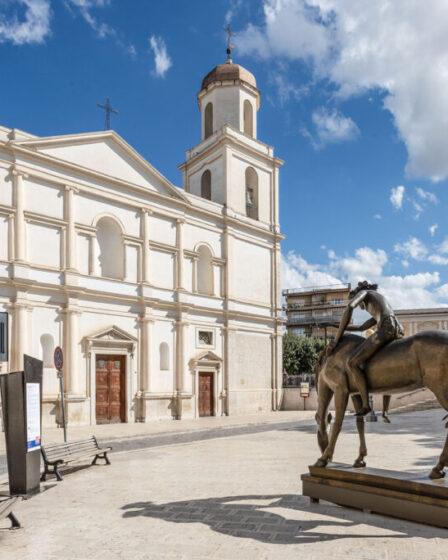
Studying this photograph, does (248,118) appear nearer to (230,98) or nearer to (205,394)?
(230,98)

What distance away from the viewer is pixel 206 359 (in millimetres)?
28672

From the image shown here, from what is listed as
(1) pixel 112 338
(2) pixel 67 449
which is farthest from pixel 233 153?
(2) pixel 67 449

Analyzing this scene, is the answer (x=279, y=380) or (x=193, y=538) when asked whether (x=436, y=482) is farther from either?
(x=279, y=380)

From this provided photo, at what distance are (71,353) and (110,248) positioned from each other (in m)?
5.61

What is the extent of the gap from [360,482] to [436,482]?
106 cm

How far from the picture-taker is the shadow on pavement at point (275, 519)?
21.0 ft

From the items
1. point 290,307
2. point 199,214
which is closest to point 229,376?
point 199,214

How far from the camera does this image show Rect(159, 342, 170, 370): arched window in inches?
1062

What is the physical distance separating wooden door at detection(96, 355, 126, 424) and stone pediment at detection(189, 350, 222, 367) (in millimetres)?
4186

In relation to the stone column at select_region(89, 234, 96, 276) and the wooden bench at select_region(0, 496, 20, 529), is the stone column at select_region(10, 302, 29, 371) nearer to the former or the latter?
the stone column at select_region(89, 234, 96, 276)

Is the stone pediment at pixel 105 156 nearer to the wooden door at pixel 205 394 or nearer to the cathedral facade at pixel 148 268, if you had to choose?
the cathedral facade at pixel 148 268

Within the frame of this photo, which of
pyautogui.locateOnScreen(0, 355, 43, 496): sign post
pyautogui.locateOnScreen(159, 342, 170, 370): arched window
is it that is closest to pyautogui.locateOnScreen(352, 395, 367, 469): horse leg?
pyautogui.locateOnScreen(0, 355, 43, 496): sign post

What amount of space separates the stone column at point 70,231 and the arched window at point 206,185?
1049cm

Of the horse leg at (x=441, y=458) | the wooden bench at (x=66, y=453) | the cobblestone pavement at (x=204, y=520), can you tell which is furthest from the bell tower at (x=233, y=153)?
the horse leg at (x=441, y=458)
